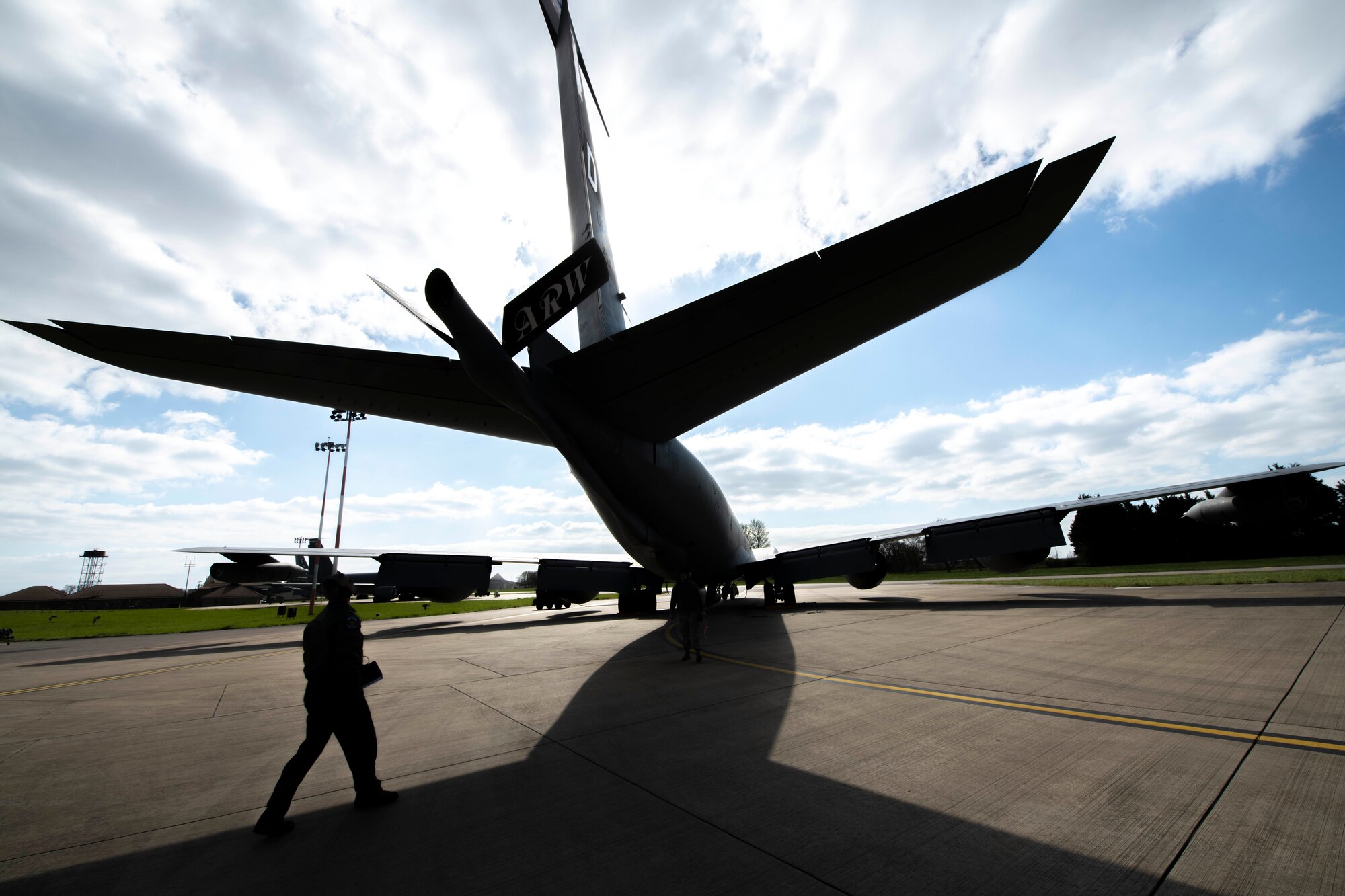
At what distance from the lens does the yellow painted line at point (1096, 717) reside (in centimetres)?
382

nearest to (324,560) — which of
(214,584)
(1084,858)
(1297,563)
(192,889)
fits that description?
(192,889)

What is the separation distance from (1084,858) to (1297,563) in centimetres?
3788

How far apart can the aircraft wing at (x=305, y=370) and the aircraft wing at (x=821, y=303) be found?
153 centimetres

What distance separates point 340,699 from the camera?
3693 millimetres

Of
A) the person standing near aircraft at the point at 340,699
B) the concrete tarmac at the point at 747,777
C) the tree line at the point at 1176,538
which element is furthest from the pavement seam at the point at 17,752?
the tree line at the point at 1176,538

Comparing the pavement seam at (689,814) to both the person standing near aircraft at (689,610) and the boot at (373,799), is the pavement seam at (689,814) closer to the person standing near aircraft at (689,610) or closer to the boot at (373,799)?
the boot at (373,799)

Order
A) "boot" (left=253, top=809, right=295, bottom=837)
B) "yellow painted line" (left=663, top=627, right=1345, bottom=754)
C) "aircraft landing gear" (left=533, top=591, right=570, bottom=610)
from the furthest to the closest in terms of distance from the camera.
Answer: "aircraft landing gear" (left=533, top=591, right=570, bottom=610), "yellow painted line" (left=663, top=627, right=1345, bottom=754), "boot" (left=253, top=809, right=295, bottom=837)

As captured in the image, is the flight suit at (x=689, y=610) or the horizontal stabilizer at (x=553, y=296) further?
the flight suit at (x=689, y=610)

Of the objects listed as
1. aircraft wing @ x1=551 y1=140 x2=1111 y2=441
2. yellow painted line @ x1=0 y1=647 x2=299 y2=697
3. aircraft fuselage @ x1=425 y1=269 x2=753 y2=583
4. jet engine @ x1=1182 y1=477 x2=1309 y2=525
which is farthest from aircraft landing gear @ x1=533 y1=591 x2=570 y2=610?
jet engine @ x1=1182 y1=477 x2=1309 y2=525

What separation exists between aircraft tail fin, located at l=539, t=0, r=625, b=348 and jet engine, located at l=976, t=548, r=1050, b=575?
455 inches

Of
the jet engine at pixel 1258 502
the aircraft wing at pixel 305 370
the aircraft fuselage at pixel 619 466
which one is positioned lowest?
the jet engine at pixel 1258 502

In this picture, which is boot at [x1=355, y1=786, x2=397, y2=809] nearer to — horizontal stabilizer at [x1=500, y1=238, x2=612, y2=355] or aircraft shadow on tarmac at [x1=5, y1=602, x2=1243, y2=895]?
aircraft shadow on tarmac at [x1=5, y1=602, x2=1243, y2=895]

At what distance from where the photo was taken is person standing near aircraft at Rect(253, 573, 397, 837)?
3566 millimetres

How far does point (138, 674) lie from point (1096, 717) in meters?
14.0
